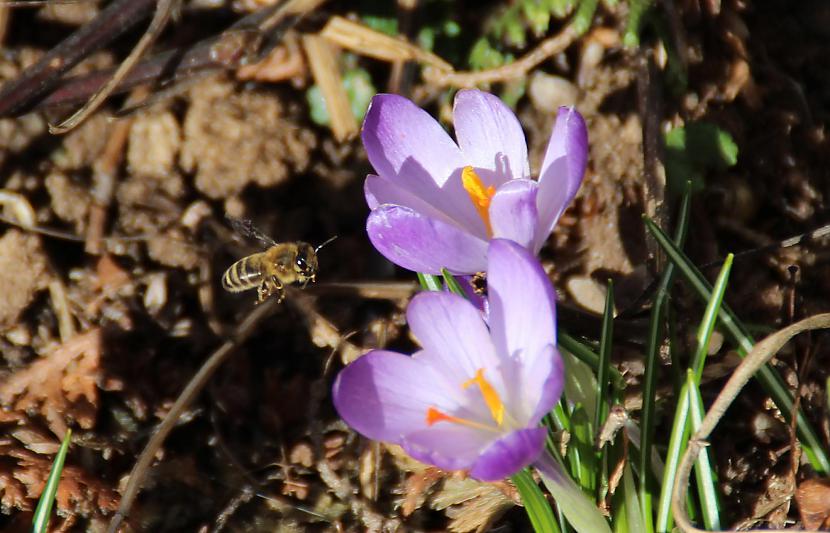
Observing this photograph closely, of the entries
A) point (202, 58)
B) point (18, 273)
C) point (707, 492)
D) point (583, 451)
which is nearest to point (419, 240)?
point (583, 451)

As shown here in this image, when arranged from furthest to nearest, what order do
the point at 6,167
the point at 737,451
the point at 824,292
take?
1. the point at 6,167
2. the point at 824,292
3. the point at 737,451

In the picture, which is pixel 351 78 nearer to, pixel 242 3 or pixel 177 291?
pixel 242 3

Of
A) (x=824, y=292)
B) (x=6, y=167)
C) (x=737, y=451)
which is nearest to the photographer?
(x=737, y=451)

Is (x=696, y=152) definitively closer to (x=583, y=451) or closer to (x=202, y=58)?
(x=583, y=451)

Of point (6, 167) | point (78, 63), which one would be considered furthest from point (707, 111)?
point (6, 167)

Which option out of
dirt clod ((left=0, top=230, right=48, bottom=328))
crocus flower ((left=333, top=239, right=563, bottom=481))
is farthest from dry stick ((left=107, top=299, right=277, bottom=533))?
crocus flower ((left=333, top=239, right=563, bottom=481))

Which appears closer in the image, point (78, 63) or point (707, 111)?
point (78, 63)
